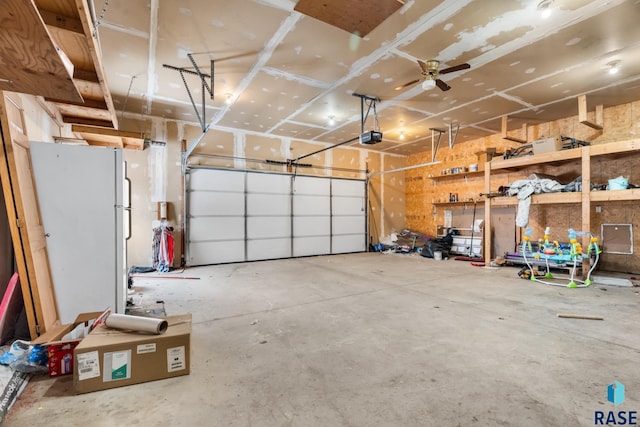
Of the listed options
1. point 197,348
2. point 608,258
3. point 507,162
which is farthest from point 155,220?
point 608,258

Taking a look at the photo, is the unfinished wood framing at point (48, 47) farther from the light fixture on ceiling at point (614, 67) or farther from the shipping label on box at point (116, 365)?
the light fixture on ceiling at point (614, 67)

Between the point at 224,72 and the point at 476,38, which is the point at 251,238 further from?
the point at 476,38

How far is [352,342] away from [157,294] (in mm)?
3158

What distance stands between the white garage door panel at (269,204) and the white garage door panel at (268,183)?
0.14 meters

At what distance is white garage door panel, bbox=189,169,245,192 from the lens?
6.73m

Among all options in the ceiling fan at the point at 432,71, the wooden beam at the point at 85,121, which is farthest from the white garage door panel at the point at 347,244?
the wooden beam at the point at 85,121

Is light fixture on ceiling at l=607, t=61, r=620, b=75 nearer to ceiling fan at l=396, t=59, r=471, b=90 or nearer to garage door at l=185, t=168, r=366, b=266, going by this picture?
ceiling fan at l=396, t=59, r=471, b=90

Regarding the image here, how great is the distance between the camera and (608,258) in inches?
226

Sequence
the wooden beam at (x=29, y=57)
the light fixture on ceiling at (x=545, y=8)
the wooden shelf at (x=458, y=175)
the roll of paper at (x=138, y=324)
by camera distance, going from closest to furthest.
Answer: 1. the wooden beam at (x=29, y=57)
2. the roll of paper at (x=138, y=324)
3. the light fixture on ceiling at (x=545, y=8)
4. the wooden shelf at (x=458, y=175)

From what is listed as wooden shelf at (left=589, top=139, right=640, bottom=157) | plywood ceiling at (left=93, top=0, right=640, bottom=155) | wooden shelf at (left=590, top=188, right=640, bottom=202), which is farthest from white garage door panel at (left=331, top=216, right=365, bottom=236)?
wooden shelf at (left=589, top=139, right=640, bottom=157)

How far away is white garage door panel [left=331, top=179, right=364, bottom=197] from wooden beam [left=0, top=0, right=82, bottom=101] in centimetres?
702

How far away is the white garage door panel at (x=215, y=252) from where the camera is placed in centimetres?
664

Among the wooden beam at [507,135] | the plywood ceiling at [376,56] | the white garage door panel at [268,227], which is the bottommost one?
the white garage door panel at [268,227]

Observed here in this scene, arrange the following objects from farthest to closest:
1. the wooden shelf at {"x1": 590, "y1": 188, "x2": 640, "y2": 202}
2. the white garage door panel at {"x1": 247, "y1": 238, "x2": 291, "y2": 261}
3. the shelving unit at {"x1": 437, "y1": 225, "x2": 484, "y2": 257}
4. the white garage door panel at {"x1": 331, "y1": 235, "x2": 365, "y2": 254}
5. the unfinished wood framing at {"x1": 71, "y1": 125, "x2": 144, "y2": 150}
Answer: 1. the white garage door panel at {"x1": 331, "y1": 235, "x2": 365, "y2": 254}
2. the shelving unit at {"x1": 437, "y1": 225, "x2": 484, "y2": 257}
3. the white garage door panel at {"x1": 247, "y1": 238, "x2": 291, "y2": 261}
4. the wooden shelf at {"x1": 590, "y1": 188, "x2": 640, "y2": 202}
5. the unfinished wood framing at {"x1": 71, "y1": 125, "x2": 144, "y2": 150}
